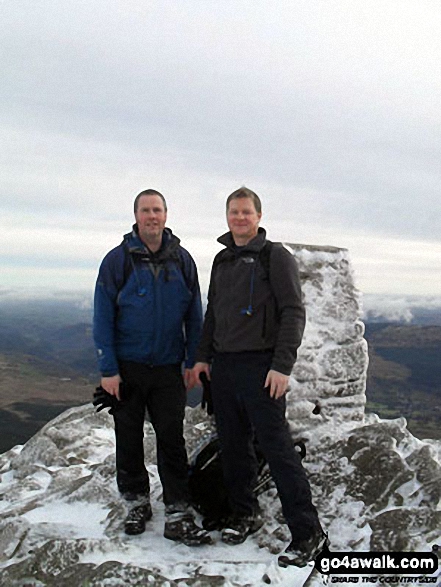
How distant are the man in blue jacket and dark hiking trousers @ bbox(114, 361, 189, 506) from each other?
0.05ft

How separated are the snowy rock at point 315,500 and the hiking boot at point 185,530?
10cm

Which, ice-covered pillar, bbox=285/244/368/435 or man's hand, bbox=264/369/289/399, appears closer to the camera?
man's hand, bbox=264/369/289/399

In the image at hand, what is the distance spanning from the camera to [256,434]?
6484 mm

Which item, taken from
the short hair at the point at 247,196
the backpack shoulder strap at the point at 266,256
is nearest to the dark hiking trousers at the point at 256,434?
the backpack shoulder strap at the point at 266,256

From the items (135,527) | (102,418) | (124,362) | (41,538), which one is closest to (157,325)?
(124,362)

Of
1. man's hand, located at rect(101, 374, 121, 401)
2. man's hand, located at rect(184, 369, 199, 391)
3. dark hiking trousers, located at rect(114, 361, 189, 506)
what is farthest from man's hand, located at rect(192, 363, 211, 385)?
man's hand, located at rect(101, 374, 121, 401)

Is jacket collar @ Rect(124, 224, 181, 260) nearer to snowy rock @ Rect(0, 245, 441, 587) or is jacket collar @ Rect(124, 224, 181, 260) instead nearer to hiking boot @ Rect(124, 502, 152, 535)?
snowy rock @ Rect(0, 245, 441, 587)

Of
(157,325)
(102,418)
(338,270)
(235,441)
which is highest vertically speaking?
(338,270)

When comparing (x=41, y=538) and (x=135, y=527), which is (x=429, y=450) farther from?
(x=41, y=538)

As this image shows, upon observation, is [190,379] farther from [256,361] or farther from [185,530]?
[185,530]

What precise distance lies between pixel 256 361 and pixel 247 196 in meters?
2.11

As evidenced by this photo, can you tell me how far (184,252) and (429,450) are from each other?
478 centimetres

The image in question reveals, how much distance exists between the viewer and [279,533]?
6852 millimetres

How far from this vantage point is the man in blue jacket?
6910 mm
